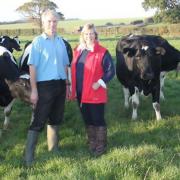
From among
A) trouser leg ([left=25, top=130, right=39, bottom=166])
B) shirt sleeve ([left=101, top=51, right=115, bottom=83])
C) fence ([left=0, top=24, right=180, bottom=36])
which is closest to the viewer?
trouser leg ([left=25, top=130, right=39, bottom=166])

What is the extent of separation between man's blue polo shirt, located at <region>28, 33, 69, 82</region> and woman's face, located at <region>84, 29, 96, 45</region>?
393mm

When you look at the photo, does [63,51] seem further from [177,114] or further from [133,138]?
[177,114]

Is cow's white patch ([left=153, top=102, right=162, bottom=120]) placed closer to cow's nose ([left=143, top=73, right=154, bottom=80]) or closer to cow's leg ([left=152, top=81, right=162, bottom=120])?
cow's leg ([left=152, top=81, right=162, bottom=120])

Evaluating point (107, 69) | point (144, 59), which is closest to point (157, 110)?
point (144, 59)

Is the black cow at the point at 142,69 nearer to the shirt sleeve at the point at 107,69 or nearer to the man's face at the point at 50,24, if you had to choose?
the shirt sleeve at the point at 107,69

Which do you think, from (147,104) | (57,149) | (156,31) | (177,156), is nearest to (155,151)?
(177,156)

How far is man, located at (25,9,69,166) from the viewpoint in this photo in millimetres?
6297

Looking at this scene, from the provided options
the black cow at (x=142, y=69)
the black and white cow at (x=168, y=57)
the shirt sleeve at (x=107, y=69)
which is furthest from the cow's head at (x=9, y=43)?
the shirt sleeve at (x=107, y=69)

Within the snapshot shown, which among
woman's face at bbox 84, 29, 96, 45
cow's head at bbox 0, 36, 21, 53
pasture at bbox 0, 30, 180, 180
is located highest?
woman's face at bbox 84, 29, 96, 45

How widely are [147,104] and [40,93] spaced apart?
4.62 m

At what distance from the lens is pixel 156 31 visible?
57.3m

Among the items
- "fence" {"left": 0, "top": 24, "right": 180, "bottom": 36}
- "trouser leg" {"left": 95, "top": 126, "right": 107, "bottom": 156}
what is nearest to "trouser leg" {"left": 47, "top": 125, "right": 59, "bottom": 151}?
"trouser leg" {"left": 95, "top": 126, "right": 107, "bottom": 156}

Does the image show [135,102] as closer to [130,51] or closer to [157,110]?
[157,110]

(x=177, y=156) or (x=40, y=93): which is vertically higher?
(x=40, y=93)
